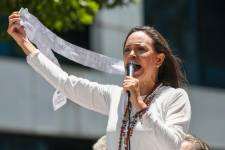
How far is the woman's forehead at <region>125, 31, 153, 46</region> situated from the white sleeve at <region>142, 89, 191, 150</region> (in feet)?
1.09

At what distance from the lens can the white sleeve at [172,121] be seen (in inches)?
191

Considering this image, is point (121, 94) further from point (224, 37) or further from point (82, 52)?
point (224, 37)

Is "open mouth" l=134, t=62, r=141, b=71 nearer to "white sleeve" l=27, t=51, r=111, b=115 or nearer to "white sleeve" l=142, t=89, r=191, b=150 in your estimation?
"white sleeve" l=142, t=89, r=191, b=150

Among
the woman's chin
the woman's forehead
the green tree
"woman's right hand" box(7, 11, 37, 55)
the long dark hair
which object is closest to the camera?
the woman's chin

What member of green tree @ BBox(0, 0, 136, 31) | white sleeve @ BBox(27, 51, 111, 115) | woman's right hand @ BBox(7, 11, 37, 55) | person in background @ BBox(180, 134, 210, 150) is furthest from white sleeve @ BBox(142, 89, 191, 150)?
green tree @ BBox(0, 0, 136, 31)

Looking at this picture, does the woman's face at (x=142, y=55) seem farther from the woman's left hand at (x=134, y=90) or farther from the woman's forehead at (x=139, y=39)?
the woman's left hand at (x=134, y=90)

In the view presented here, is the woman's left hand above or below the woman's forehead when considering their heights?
below

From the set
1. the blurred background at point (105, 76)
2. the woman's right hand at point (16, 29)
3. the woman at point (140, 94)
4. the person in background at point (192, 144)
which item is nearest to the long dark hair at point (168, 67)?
the woman at point (140, 94)

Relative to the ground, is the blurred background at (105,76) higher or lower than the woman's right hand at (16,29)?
lower

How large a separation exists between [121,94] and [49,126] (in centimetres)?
1347

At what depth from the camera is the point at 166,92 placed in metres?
5.20

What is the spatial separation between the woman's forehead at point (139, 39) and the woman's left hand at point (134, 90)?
0.33 meters

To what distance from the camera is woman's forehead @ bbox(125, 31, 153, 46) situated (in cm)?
513

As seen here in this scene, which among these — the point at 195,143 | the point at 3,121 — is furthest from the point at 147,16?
the point at 195,143
